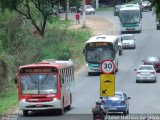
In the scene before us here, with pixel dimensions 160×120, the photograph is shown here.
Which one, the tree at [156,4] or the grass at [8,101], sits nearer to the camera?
the tree at [156,4]

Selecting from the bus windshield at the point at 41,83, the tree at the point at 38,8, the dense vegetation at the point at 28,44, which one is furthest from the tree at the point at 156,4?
the tree at the point at 38,8

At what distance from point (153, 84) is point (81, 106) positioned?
15.1 meters

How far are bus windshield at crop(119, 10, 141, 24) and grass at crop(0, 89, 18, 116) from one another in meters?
40.1

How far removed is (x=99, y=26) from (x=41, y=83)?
2365 inches

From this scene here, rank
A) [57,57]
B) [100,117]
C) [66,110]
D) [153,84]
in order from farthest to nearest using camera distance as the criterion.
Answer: [57,57] < [153,84] < [66,110] < [100,117]

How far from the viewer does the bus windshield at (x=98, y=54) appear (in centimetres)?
6071

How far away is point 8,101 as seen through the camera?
4428 cm

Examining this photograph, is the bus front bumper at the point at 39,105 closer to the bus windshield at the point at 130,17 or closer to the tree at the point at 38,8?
the tree at the point at 38,8

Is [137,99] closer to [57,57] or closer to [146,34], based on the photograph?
[57,57]

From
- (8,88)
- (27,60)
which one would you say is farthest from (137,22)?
(8,88)

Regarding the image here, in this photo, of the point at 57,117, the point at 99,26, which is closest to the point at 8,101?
the point at 57,117

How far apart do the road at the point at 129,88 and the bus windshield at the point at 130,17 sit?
214 centimetres

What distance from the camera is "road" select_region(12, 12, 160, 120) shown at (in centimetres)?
3817

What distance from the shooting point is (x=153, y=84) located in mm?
56312
